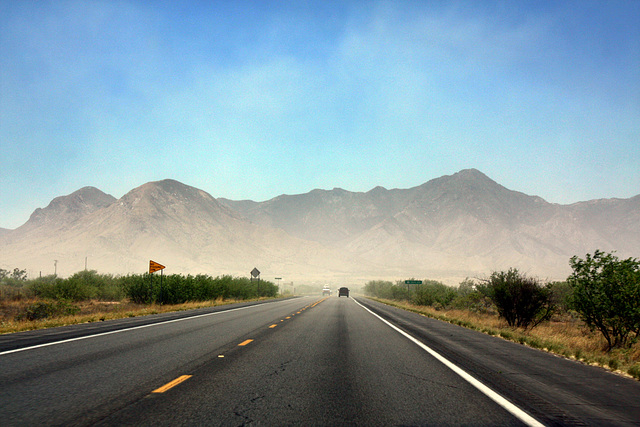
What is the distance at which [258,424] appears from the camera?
4.82 metres

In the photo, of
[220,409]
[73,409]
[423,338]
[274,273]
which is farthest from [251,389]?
[274,273]

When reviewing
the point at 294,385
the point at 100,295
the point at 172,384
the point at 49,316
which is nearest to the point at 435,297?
the point at 100,295

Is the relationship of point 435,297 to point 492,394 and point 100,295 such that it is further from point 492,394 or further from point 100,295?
point 492,394

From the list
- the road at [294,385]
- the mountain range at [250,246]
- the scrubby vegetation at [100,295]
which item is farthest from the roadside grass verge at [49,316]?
the mountain range at [250,246]

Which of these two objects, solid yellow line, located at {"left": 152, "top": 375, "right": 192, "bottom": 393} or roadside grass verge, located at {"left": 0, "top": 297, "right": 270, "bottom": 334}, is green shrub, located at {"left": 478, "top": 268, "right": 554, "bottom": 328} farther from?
roadside grass verge, located at {"left": 0, "top": 297, "right": 270, "bottom": 334}

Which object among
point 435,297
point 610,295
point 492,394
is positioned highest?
point 610,295

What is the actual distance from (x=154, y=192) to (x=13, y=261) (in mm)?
48977

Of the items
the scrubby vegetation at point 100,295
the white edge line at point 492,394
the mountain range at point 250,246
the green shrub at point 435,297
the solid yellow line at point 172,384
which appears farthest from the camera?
the mountain range at point 250,246

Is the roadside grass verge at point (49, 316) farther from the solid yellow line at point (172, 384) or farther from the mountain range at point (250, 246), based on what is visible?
the mountain range at point (250, 246)

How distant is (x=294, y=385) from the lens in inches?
267

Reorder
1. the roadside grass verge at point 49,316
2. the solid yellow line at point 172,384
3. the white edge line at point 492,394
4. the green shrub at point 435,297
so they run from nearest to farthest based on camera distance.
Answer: the white edge line at point 492,394 → the solid yellow line at point 172,384 → the roadside grass verge at point 49,316 → the green shrub at point 435,297

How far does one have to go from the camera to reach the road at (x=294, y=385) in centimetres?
517

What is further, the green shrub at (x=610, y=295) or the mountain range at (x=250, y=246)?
the mountain range at (x=250, y=246)

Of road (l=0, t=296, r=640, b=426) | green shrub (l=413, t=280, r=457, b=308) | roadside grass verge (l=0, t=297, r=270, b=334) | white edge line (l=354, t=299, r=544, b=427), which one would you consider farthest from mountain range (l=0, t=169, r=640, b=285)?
white edge line (l=354, t=299, r=544, b=427)
